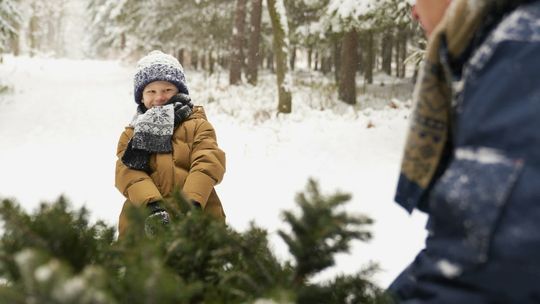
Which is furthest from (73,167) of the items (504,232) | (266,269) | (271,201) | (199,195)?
(504,232)

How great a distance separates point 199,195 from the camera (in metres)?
3.03

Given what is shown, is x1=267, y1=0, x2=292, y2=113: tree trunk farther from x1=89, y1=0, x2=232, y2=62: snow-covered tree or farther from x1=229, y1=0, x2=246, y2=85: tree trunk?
x1=89, y1=0, x2=232, y2=62: snow-covered tree

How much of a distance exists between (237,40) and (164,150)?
1466cm

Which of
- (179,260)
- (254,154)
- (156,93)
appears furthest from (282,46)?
(179,260)

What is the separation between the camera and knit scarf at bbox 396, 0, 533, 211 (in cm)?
103

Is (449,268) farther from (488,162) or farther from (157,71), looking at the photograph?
(157,71)

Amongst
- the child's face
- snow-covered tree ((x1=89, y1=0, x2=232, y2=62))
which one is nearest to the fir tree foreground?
the child's face

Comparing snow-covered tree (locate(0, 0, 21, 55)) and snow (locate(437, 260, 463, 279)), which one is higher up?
snow-covered tree (locate(0, 0, 21, 55))

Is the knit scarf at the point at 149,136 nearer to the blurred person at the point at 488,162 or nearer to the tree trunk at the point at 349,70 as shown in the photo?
the blurred person at the point at 488,162

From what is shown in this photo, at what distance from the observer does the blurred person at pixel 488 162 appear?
2.91ft

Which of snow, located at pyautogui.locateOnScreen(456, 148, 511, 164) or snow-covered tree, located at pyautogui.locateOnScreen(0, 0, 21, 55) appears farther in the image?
snow-covered tree, located at pyautogui.locateOnScreen(0, 0, 21, 55)

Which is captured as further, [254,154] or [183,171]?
[254,154]

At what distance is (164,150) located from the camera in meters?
3.22

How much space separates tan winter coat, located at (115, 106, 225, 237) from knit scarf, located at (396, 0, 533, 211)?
1982mm
